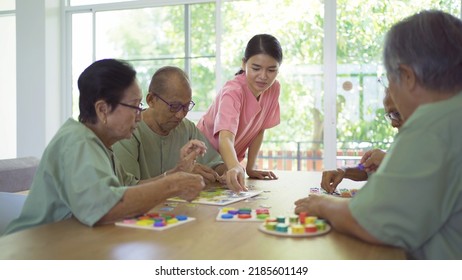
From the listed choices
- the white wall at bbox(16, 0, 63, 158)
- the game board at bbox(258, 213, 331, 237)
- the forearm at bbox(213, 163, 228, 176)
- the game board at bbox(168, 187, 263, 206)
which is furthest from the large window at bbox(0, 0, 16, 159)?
the game board at bbox(258, 213, 331, 237)

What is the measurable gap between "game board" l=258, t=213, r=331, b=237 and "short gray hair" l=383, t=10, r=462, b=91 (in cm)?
49

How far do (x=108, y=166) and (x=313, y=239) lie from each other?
71 cm

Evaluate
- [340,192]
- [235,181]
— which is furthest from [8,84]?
[340,192]

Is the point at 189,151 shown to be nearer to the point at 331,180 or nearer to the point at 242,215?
the point at 331,180

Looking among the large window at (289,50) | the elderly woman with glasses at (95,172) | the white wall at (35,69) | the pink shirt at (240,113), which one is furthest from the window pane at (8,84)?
the elderly woman with glasses at (95,172)

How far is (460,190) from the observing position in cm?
118

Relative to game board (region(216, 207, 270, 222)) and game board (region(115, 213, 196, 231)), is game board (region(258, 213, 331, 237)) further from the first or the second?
game board (region(115, 213, 196, 231))

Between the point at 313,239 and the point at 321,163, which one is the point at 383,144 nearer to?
the point at 321,163

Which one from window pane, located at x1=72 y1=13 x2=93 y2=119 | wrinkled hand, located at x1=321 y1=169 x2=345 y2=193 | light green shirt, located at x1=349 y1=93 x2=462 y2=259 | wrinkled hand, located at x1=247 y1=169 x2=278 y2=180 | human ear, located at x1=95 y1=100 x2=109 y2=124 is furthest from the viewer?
window pane, located at x1=72 y1=13 x2=93 y2=119

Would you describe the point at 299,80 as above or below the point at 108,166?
above

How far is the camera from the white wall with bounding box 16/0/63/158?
630 centimetres

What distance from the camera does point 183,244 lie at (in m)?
1.24

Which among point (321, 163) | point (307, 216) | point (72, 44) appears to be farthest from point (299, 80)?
point (307, 216)

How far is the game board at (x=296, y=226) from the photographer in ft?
4.34
